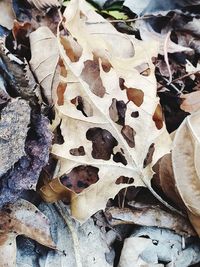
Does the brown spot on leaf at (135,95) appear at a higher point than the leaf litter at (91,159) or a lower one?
higher

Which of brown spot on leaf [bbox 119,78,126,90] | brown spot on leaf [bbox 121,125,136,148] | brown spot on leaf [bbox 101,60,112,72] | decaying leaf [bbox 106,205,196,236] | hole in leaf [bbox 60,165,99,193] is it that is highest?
brown spot on leaf [bbox 101,60,112,72]

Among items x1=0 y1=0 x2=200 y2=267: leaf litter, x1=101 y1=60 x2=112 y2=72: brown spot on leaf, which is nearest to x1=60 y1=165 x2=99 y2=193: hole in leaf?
x1=0 y1=0 x2=200 y2=267: leaf litter

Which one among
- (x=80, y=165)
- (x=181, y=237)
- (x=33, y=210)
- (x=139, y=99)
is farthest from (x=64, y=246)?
(x=139, y=99)

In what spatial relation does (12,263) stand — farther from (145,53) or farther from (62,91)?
(145,53)

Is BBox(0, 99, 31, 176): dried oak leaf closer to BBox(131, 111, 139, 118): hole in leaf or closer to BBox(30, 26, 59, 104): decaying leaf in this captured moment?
BBox(30, 26, 59, 104): decaying leaf

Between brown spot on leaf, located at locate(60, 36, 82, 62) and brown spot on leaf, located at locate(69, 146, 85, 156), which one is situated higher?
brown spot on leaf, located at locate(60, 36, 82, 62)

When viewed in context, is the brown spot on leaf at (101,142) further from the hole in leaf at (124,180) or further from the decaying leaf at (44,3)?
the decaying leaf at (44,3)

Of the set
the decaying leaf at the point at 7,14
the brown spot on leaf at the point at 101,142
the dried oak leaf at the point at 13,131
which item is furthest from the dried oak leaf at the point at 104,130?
the decaying leaf at the point at 7,14
